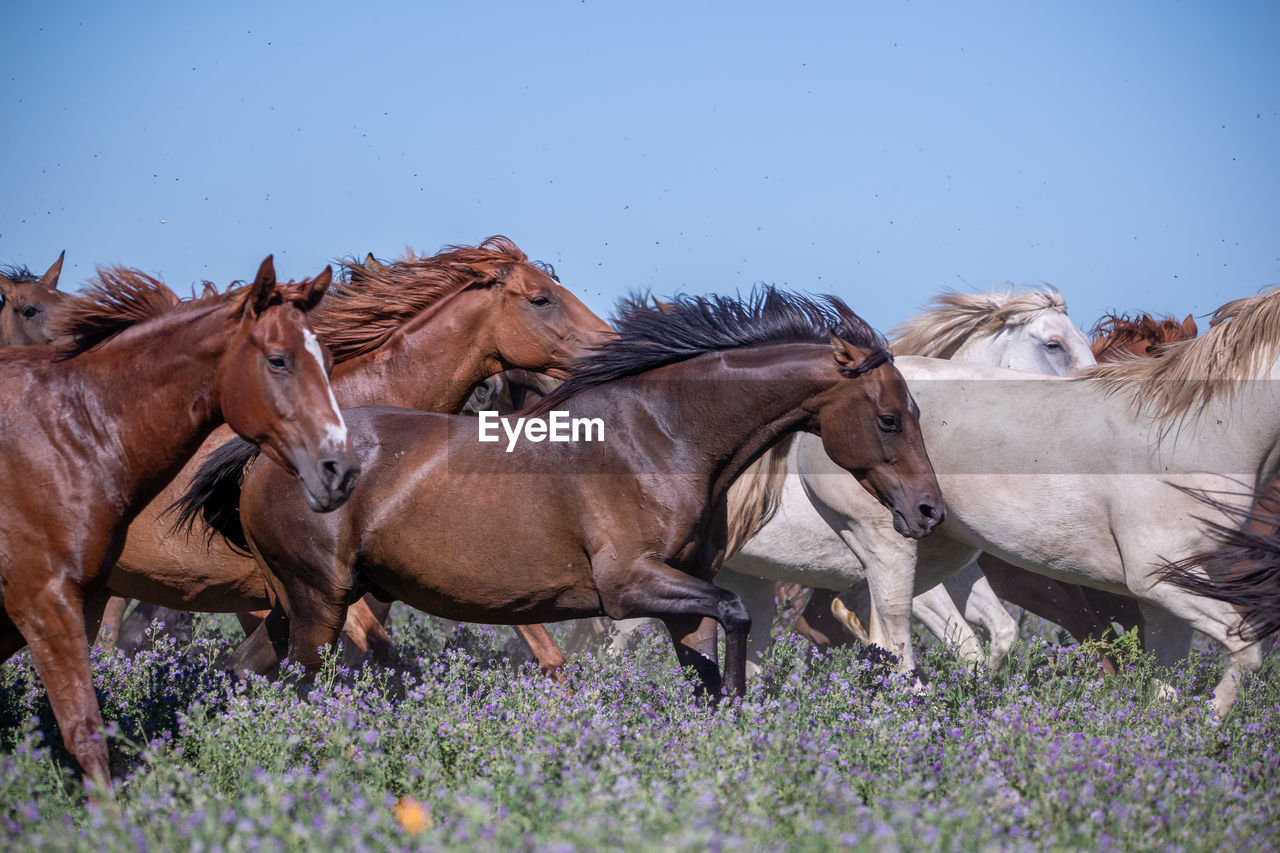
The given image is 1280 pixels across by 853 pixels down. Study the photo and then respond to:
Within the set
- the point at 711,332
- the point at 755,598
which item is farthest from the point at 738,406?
the point at 755,598

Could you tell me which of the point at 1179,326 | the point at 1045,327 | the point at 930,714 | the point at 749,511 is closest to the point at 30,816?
the point at 930,714

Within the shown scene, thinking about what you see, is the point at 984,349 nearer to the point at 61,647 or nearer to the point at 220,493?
the point at 220,493

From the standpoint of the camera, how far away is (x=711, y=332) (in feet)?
18.2

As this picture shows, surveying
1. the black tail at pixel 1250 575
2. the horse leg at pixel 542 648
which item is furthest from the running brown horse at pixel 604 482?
the black tail at pixel 1250 575

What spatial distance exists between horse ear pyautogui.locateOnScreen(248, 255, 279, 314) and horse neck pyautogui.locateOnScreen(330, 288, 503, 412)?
2287 millimetres

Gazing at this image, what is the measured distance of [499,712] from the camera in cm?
467

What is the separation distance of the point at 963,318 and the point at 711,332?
12.4 ft

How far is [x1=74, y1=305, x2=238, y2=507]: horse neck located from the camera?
4281mm

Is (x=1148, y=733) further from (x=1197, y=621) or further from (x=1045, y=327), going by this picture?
(x=1045, y=327)

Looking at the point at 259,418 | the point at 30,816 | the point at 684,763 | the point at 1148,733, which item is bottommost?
the point at 1148,733

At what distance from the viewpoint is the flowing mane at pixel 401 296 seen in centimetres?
664

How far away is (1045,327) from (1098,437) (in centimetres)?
242

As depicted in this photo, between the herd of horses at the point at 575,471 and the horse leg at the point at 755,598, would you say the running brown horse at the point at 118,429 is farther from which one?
the horse leg at the point at 755,598

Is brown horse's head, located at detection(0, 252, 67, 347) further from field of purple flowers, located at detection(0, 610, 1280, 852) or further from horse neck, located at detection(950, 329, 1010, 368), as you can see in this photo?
horse neck, located at detection(950, 329, 1010, 368)
